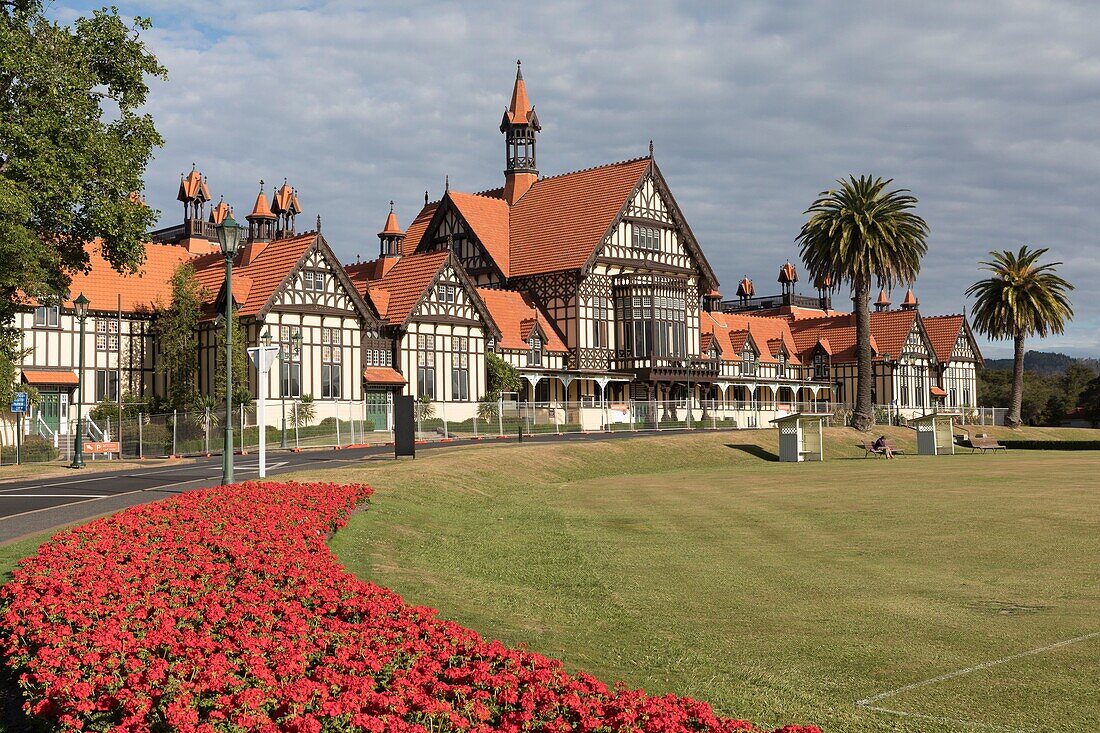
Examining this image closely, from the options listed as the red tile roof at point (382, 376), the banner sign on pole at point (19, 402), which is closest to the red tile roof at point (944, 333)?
the red tile roof at point (382, 376)

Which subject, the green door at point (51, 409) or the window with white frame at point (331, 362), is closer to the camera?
the green door at point (51, 409)

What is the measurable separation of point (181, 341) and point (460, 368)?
16823 mm

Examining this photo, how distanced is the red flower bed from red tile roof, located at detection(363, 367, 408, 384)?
4602cm

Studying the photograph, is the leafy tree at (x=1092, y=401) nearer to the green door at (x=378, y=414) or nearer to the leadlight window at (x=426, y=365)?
the leadlight window at (x=426, y=365)

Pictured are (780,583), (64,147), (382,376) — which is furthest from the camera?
(382,376)

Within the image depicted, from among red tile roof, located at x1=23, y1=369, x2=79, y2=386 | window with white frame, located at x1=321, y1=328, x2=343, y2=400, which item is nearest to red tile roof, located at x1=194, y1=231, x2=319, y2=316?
window with white frame, located at x1=321, y1=328, x2=343, y2=400

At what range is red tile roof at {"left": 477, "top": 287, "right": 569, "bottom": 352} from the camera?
69.4 meters

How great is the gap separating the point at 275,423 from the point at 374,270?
23.4 metres

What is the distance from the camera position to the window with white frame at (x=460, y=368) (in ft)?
210

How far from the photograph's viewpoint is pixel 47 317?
5394 centimetres

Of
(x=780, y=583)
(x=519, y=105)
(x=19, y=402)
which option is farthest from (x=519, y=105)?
(x=780, y=583)

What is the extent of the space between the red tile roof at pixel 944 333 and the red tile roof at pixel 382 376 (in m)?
67.0

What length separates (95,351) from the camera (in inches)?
2215

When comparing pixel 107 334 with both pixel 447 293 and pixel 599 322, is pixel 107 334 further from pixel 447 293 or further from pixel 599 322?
pixel 599 322
